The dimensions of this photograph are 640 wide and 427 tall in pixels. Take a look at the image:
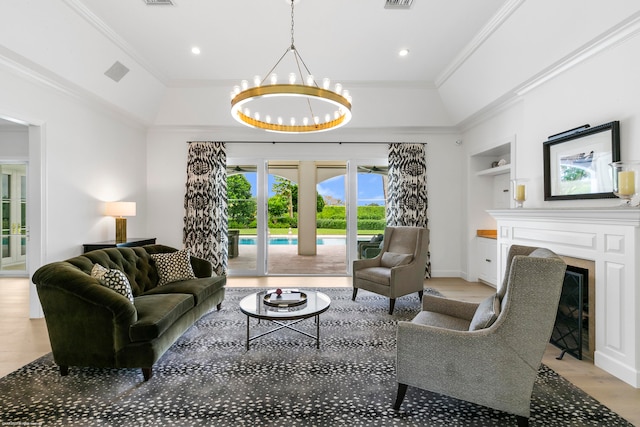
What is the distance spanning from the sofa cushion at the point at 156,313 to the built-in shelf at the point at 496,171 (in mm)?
4886

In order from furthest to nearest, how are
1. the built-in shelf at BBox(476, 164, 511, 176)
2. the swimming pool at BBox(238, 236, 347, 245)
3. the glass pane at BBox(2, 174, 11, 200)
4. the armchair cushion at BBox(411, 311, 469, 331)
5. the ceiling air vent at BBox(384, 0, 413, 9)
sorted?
the swimming pool at BBox(238, 236, 347, 245), the glass pane at BBox(2, 174, 11, 200), the built-in shelf at BBox(476, 164, 511, 176), the ceiling air vent at BBox(384, 0, 413, 9), the armchair cushion at BBox(411, 311, 469, 331)

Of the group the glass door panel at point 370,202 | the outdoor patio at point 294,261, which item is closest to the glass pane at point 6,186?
the outdoor patio at point 294,261

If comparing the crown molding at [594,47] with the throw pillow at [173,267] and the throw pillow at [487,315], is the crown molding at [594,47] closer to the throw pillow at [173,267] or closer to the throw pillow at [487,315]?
the throw pillow at [487,315]

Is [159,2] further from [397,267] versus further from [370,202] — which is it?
[370,202]

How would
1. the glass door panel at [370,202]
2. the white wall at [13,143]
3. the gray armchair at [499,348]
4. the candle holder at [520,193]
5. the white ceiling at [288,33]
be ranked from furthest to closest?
the glass door panel at [370,202] < the white wall at [13,143] < the candle holder at [520,193] < the white ceiling at [288,33] < the gray armchair at [499,348]

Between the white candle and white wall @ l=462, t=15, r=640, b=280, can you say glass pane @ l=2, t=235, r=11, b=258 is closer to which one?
white wall @ l=462, t=15, r=640, b=280

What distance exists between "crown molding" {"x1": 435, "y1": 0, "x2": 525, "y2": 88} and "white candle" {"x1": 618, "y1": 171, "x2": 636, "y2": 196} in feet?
6.45

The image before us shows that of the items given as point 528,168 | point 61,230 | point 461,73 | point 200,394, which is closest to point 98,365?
point 200,394

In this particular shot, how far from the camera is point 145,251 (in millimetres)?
3787

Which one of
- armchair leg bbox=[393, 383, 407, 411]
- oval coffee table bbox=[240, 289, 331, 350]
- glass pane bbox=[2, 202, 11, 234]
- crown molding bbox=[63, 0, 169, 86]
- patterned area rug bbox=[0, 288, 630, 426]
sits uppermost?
crown molding bbox=[63, 0, 169, 86]

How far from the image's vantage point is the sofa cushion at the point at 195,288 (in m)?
3.29

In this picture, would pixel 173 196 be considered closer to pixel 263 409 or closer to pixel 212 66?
pixel 212 66

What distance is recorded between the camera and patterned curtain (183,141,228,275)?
19.0ft

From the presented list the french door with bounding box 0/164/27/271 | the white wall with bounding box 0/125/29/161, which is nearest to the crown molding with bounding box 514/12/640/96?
the white wall with bounding box 0/125/29/161
